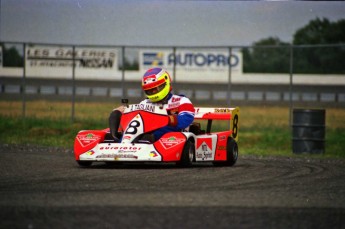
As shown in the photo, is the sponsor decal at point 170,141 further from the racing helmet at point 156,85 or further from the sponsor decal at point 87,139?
the racing helmet at point 156,85

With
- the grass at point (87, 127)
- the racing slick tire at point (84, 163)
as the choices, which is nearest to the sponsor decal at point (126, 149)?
the racing slick tire at point (84, 163)

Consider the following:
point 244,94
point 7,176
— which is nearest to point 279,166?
point 7,176

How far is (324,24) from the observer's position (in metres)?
42.3

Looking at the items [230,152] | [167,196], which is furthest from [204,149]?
[167,196]

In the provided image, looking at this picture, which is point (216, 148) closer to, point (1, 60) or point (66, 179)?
point (66, 179)

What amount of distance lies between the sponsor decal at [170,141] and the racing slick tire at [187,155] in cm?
20

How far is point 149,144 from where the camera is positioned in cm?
1349

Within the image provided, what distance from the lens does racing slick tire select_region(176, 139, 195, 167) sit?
13758 mm

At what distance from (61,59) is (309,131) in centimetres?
832

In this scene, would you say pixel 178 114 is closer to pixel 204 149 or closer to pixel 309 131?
pixel 204 149

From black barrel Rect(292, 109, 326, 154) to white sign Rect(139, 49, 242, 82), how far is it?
8828 millimetres

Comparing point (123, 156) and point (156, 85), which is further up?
point (156, 85)

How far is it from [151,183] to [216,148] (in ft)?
12.4

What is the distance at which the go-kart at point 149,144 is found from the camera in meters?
13.4
